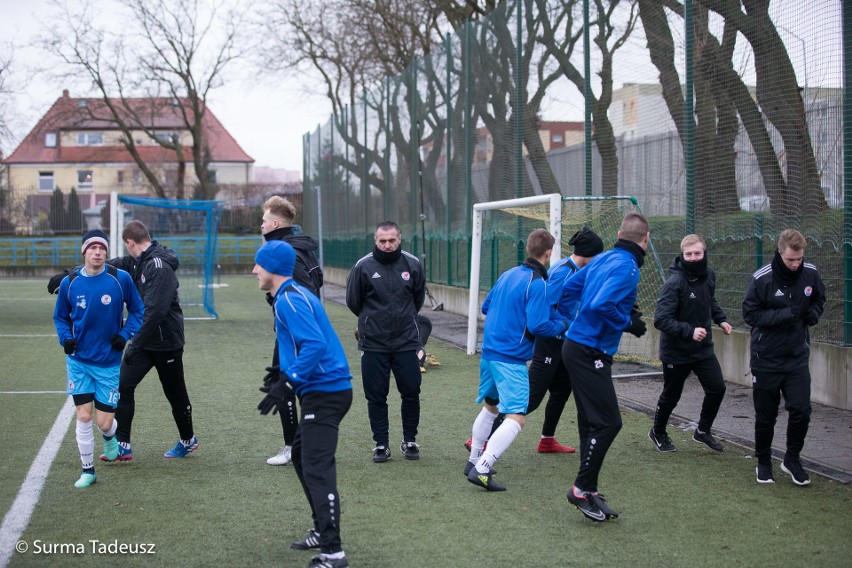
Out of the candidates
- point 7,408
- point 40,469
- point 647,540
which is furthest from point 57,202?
point 647,540

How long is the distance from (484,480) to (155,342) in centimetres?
270

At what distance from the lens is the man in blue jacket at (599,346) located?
5.71 m

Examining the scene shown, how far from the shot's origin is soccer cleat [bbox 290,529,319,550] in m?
5.17

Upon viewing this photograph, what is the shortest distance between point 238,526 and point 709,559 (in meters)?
2.62

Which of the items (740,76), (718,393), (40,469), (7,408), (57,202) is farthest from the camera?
(57,202)

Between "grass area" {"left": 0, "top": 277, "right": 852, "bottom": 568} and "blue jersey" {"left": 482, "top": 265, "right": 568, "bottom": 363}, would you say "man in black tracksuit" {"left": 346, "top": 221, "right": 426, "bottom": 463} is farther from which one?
"blue jersey" {"left": 482, "top": 265, "right": 568, "bottom": 363}

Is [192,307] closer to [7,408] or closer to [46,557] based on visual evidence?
[7,408]

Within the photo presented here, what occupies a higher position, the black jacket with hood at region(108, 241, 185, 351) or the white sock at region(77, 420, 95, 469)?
the black jacket with hood at region(108, 241, 185, 351)

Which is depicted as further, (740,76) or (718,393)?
(740,76)

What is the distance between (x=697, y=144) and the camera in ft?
39.9

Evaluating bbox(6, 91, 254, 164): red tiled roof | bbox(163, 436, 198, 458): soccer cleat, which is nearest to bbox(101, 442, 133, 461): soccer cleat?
bbox(163, 436, 198, 458): soccer cleat

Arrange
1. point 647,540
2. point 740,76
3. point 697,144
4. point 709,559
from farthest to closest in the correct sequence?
point 697,144 → point 740,76 → point 647,540 → point 709,559

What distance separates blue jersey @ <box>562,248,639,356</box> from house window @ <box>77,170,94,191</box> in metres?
71.2

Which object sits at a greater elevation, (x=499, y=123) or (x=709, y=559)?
(x=499, y=123)
